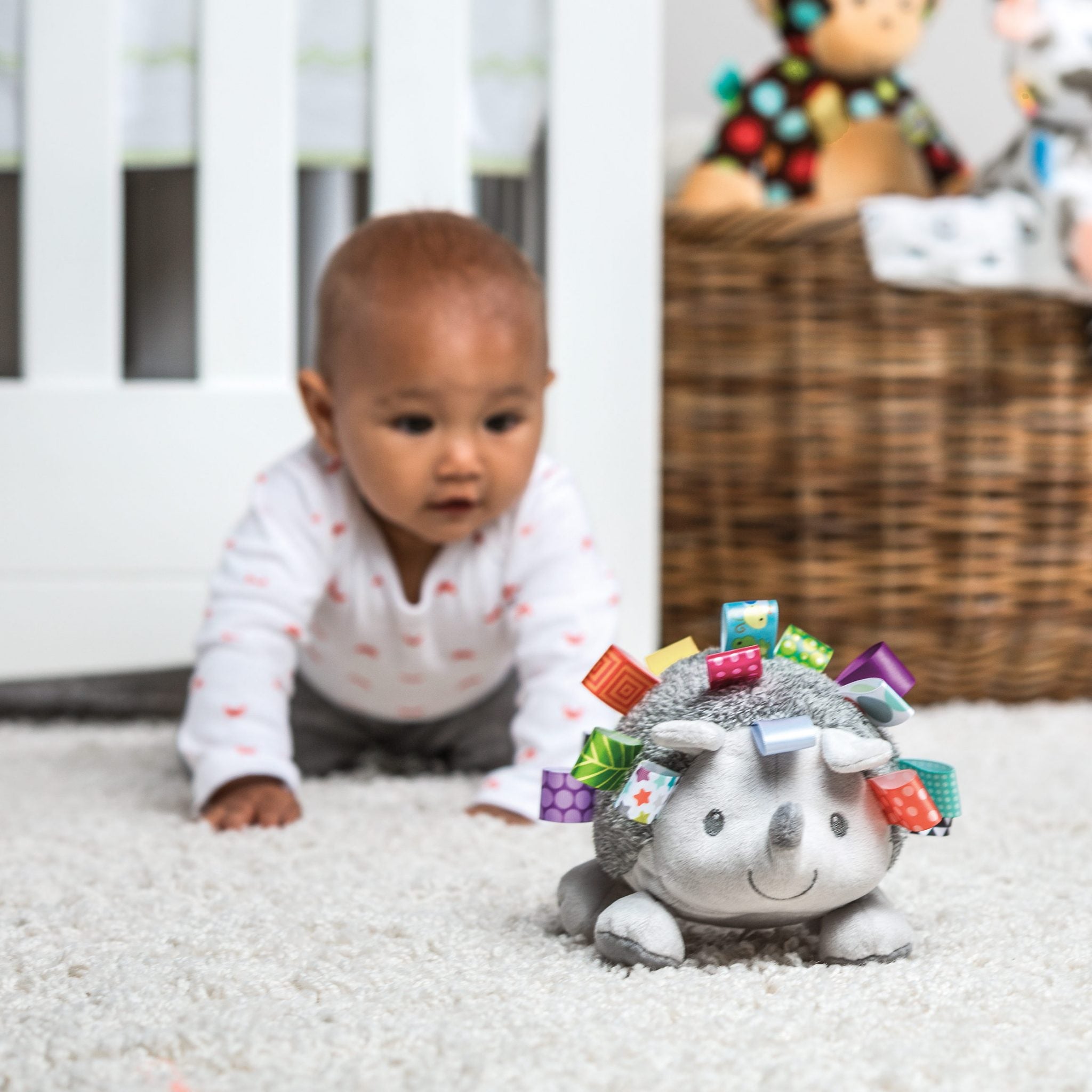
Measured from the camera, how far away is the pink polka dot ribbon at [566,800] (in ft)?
1.89

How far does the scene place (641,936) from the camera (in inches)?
21.0

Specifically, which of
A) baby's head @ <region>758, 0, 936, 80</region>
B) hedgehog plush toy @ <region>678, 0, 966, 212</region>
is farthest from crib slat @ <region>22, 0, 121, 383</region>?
baby's head @ <region>758, 0, 936, 80</region>

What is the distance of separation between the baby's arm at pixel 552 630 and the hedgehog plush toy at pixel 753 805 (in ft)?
1.03

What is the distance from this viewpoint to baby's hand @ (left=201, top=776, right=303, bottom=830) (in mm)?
836

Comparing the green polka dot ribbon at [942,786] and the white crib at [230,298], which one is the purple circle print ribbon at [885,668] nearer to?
the green polka dot ribbon at [942,786]

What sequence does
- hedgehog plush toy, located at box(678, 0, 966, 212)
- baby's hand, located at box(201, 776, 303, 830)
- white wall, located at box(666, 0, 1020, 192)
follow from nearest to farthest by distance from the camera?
baby's hand, located at box(201, 776, 303, 830)
hedgehog plush toy, located at box(678, 0, 966, 212)
white wall, located at box(666, 0, 1020, 192)

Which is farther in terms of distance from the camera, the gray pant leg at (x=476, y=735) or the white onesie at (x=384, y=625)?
the gray pant leg at (x=476, y=735)

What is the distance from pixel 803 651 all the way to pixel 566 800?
126 mm

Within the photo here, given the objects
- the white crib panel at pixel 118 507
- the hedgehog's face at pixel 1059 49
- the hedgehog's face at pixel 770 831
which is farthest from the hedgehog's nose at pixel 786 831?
the hedgehog's face at pixel 1059 49

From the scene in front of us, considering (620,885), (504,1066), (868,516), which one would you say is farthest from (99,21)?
(504,1066)

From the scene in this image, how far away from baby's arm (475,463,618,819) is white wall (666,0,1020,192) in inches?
41.2

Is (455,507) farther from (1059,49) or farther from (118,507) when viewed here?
(1059,49)

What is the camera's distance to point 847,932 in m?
0.54

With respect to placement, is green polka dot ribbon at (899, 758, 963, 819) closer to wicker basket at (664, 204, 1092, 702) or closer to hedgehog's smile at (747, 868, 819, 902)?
hedgehog's smile at (747, 868, 819, 902)
